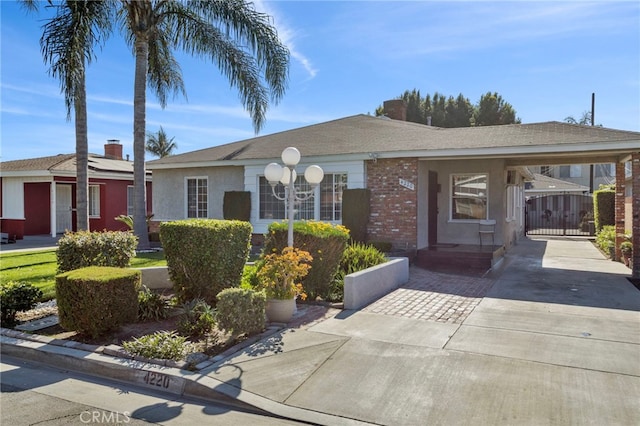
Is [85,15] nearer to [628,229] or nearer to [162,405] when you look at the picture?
[162,405]

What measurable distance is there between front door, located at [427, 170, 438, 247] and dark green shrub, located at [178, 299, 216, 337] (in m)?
8.87

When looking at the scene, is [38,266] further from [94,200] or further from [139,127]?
[94,200]

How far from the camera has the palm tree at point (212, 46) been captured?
13.3m

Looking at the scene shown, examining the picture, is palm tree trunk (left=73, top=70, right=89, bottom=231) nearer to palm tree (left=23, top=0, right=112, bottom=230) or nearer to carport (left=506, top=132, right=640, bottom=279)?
palm tree (left=23, top=0, right=112, bottom=230)

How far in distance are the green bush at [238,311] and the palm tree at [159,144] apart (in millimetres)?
41445

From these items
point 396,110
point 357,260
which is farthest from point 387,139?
point 396,110

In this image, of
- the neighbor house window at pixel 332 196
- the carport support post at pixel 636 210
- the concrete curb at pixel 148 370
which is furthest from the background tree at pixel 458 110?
the concrete curb at pixel 148 370

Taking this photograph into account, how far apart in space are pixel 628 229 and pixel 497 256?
11.9ft

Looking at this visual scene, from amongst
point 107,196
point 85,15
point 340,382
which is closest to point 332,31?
point 85,15

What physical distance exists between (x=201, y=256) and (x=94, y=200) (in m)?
16.8

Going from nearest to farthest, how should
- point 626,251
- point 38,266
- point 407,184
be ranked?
point 38,266 < point 626,251 < point 407,184

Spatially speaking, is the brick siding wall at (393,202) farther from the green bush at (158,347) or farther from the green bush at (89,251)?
the green bush at (158,347)

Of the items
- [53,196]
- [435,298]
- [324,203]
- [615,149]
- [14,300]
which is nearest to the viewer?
[14,300]

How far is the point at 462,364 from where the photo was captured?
4.87 m
